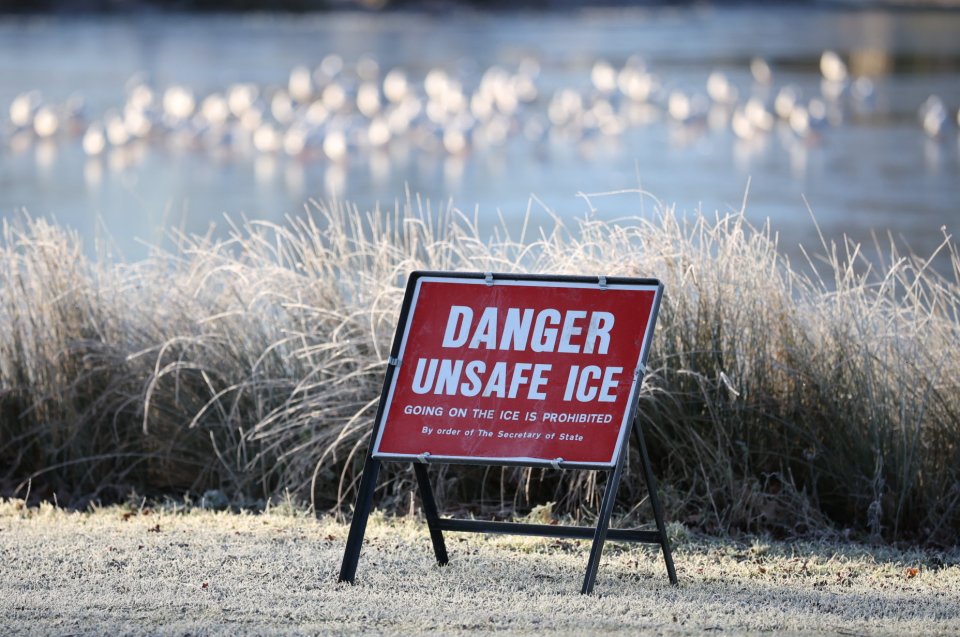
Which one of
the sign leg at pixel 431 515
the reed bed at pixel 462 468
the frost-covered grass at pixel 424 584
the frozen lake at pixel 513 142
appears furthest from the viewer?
the frozen lake at pixel 513 142

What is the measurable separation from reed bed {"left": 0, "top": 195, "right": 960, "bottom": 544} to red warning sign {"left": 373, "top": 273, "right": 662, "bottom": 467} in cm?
150

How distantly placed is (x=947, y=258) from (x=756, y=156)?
361 inches

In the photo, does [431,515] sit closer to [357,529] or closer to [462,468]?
[357,529]

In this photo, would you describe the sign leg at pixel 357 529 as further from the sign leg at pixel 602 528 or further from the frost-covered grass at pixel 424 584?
the sign leg at pixel 602 528

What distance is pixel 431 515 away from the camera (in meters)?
5.05

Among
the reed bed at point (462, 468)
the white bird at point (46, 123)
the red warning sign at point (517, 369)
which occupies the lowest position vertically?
the white bird at point (46, 123)

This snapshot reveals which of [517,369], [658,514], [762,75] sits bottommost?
[762,75]

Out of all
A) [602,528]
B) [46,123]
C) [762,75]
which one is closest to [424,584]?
[602,528]

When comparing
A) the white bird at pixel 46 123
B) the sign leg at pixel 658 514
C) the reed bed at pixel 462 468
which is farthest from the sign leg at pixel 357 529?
the white bird at pixel 46 123

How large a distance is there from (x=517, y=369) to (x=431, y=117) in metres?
21.2

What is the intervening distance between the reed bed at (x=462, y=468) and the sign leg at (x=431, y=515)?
1249 millimetres

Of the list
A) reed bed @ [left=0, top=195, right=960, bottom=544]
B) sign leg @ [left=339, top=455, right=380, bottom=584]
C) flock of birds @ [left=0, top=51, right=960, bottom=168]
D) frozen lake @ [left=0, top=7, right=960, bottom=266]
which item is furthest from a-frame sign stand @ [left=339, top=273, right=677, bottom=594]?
flock of birds @ [left=0, top=51, right=960, bottom=168]

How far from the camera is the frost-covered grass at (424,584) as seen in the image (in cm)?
433

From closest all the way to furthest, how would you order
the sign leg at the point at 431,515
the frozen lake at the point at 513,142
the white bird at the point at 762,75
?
the sign leg at the point at 431,515 < the frozen lake at the point at 513,142 < the white bird at the point at 762,75
